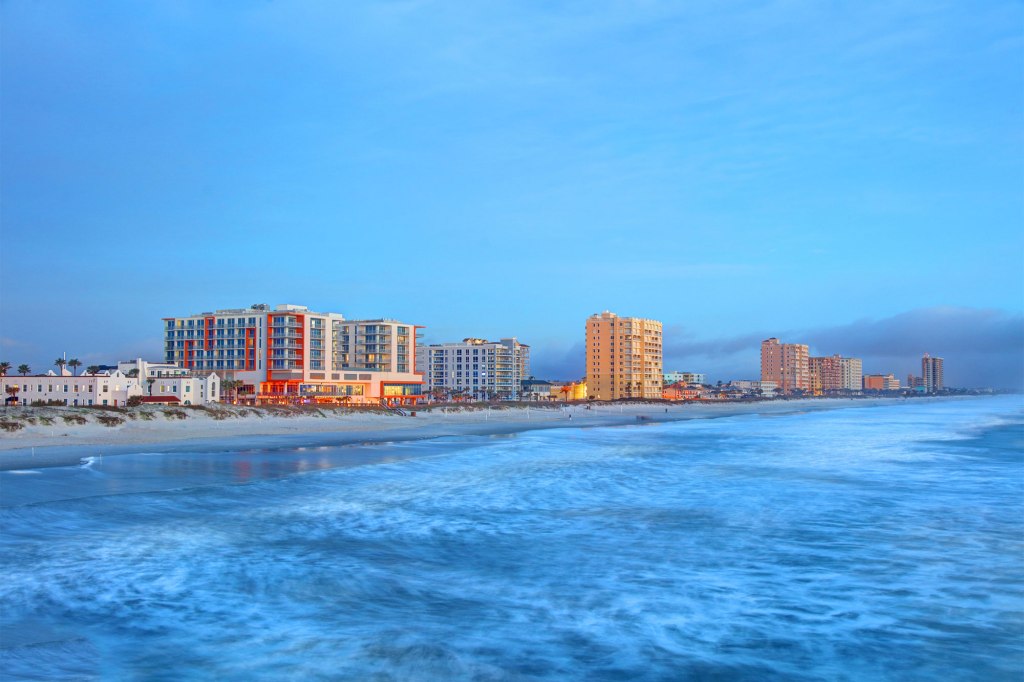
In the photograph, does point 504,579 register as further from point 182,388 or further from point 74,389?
point 182,388

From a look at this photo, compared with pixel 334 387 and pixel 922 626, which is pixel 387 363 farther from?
pixel 922 626

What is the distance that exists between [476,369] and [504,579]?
17018 cm

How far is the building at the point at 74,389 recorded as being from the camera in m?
77.5

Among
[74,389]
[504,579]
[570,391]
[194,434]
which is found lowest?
[570,391]

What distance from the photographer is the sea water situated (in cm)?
944

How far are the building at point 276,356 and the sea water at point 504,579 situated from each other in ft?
305

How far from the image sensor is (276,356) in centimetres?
11906

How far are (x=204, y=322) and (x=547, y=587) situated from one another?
123 m

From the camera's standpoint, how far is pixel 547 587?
1273cm

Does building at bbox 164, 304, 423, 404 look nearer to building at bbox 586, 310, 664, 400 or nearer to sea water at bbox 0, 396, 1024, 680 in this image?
building at bbox 586, 310, 664, 400

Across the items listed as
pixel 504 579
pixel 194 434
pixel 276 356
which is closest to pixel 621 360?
pixel 276 356

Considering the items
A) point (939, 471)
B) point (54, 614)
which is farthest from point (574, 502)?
point (939, 471)

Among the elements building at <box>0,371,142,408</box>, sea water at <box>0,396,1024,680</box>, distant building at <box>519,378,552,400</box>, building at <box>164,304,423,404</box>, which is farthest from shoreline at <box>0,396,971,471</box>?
distant building at <box>519,378,552,400</box>

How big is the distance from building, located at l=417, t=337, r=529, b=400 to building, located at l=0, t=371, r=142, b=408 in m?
95.1
